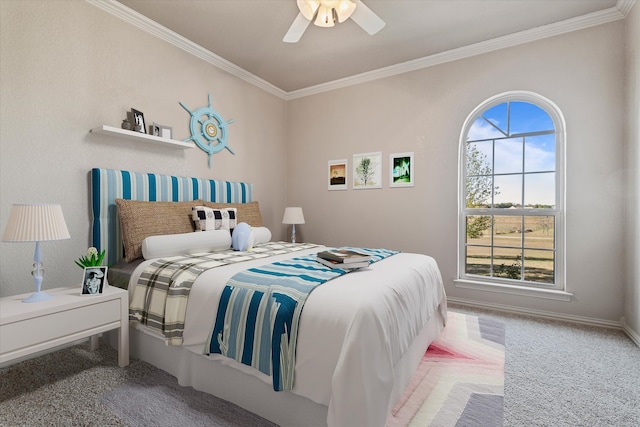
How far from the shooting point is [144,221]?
2.47m

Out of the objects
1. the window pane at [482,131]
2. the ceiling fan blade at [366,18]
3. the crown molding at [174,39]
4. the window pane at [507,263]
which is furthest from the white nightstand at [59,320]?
the window pane at [482,131]

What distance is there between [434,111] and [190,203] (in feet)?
9.45

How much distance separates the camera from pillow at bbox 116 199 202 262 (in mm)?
2363

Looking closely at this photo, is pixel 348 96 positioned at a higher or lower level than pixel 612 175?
higher

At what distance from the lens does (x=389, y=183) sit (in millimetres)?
3850

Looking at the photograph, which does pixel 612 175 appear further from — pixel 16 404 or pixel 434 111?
pixel 16 404

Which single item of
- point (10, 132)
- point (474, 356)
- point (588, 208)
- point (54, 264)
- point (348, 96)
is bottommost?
point (474, 356)

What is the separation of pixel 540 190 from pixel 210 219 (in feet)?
10.9

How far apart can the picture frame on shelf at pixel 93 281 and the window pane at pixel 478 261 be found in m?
3.45

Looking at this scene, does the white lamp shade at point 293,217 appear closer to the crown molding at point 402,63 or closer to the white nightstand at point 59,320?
the crown molding at point 402,63

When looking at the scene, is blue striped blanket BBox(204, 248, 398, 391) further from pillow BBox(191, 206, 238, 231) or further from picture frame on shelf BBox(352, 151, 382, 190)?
picture frame on shelf BBox(352, 151, 382, 190)

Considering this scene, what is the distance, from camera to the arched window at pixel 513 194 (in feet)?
10.1

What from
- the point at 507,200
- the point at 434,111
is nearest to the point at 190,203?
the point at 434,111

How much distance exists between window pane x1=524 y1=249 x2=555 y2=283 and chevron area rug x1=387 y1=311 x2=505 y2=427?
3.00ft
